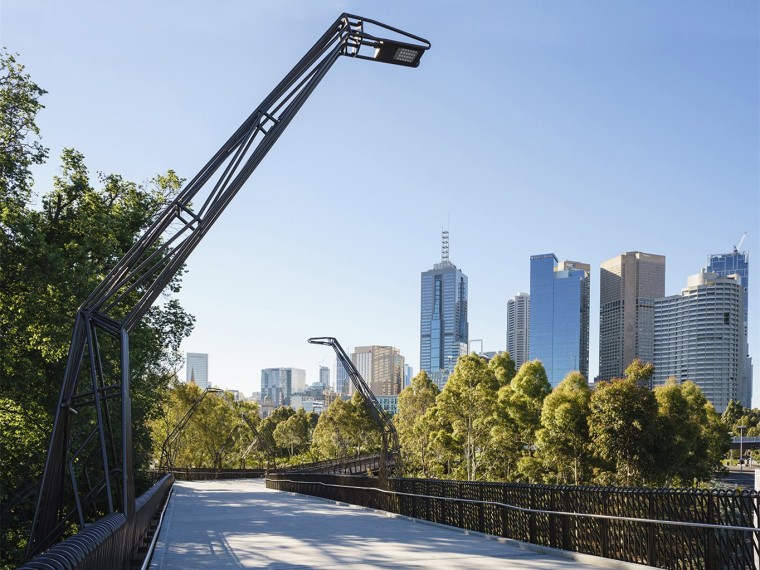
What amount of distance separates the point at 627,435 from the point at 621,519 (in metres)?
22.2

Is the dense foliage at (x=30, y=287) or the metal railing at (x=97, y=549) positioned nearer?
the metal railing at (x=97, y=549)

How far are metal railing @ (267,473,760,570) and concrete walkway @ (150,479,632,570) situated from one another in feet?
1.03

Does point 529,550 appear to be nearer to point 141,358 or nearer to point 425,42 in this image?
point 425,42

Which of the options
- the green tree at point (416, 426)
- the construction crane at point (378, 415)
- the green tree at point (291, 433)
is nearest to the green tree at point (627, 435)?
the construction crane at point (378, 415)

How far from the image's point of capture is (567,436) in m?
33.7

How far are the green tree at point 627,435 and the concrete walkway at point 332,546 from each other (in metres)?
14.8

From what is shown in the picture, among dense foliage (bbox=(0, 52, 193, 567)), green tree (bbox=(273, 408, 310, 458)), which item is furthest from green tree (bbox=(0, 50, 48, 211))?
green tree (bbox=(273, 408, 310, 458))

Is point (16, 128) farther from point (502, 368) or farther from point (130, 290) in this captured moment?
point (502, 368)

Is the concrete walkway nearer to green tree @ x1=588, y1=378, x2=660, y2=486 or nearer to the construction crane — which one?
the construction crane

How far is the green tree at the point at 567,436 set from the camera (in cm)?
3362

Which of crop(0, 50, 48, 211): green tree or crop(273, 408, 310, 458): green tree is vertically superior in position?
crop(0, 50, 48, 211): green tree

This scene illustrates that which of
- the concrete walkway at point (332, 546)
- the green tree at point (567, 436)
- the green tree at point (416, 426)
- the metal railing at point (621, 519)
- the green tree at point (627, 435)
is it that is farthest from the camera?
the green tree at point (416, 426)

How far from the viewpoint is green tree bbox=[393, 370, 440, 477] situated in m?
48.8

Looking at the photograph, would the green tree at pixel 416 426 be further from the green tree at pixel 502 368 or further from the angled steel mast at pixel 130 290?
the angled steel mast at pixel 130 290
